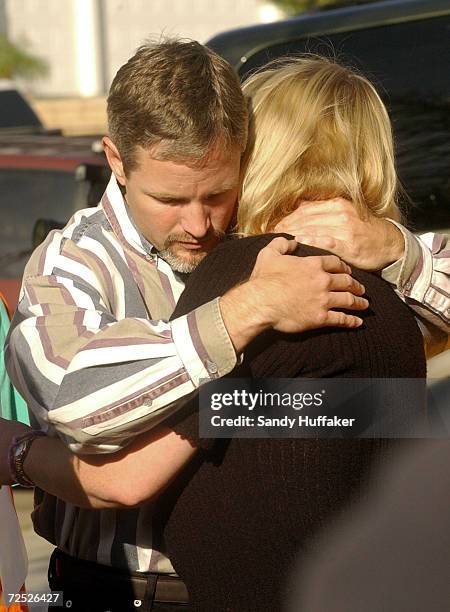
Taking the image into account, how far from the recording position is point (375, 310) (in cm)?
172

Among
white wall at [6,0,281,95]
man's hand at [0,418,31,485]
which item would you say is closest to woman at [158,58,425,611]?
man's hand at [0,418,31,485]

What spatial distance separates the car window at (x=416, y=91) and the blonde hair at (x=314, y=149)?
1.30 meters

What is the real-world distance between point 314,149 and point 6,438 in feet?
2.39

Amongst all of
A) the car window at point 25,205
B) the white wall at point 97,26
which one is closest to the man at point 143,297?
the car window at point 25,205

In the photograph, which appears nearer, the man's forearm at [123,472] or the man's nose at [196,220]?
the man's forearm at [123,472]

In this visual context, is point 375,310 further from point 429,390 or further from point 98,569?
point 98,569

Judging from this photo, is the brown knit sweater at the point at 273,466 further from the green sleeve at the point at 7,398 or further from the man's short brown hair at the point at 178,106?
the green sleeve at the point at 7,398

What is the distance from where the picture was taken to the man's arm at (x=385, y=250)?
1.80 meters

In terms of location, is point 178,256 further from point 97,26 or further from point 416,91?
point 97,26

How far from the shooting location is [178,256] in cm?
197

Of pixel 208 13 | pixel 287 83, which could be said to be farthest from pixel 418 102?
pixel 208 13

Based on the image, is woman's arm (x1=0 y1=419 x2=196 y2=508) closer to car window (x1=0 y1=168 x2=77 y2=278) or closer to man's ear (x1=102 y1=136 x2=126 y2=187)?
man's ear (x1=102 y1=136 x2=126 y2=187)

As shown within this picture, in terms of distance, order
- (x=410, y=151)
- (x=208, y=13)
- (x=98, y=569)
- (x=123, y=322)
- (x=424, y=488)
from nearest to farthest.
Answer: (x=424, y=488) → (x=123, y=322) → (x=98, y=569) → (x=410, y=151) → (x=208, y=13)

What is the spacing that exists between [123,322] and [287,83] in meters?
0.51
